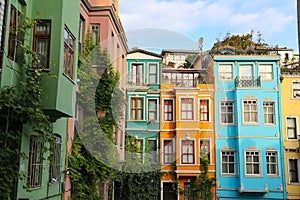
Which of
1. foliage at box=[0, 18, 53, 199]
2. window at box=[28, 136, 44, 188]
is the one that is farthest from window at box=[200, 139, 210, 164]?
foliage at box=[0, 18, 53, 199]

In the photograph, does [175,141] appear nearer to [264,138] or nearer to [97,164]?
[264,138]

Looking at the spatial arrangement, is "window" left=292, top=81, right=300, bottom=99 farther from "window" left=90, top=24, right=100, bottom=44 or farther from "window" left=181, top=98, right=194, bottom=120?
"window" left=90, top=24, right=100, bottom=44

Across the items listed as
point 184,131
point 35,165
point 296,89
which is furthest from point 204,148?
point 35,165

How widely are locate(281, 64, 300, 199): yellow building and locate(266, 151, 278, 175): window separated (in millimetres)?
352

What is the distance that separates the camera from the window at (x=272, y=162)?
12.0m

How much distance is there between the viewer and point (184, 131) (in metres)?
11.1

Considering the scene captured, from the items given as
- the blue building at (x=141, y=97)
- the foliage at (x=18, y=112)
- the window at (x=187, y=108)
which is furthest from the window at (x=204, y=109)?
the foliage at (x=18, y=112)

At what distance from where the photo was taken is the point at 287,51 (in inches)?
841

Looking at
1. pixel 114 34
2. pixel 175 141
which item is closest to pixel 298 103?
pixel 175 141

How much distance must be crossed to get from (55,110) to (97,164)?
10.1 feet

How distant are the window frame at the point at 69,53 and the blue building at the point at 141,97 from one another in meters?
2.17

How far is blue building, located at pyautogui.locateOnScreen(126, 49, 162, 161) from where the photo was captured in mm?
7999

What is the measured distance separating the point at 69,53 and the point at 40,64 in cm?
89

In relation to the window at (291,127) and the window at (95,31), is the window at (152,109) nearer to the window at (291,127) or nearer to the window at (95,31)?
the window at (95,31)
